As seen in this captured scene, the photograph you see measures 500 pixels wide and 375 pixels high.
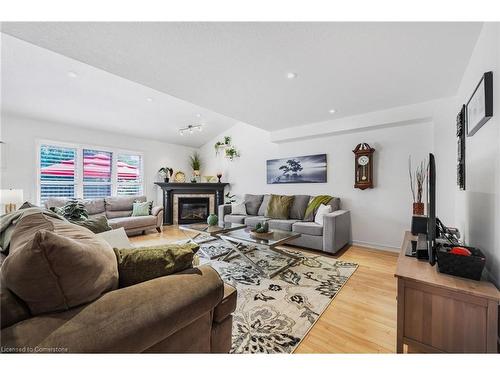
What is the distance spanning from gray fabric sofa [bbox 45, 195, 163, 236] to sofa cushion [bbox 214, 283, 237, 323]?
3.64 m

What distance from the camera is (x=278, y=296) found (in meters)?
2.01

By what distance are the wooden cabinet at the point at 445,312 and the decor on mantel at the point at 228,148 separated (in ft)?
15.7

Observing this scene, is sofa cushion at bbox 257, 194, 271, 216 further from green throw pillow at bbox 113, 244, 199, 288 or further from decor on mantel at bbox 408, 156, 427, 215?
green throw pillow at bbox 113, 244, 199, 288

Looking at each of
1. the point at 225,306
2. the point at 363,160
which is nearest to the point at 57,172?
the point at 225,306

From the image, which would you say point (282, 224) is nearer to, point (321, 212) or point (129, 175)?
point (321, 212)

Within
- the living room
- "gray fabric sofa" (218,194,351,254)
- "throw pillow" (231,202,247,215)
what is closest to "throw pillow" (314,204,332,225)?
"gray fabric sofa" (218,194,351,254)

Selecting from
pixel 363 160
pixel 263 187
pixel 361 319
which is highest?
pixel 363 160

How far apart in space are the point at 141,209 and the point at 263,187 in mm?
2802

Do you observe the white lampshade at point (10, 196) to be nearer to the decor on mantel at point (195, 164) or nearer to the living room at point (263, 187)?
the living room at point (263, 187)

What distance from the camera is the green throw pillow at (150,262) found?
99 centimetres

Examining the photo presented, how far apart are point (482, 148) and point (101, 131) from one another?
20.1 ft

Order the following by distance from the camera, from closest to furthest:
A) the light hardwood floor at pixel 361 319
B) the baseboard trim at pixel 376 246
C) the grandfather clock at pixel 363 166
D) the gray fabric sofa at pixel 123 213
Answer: the light hardwood floor at pixel 361 319
the baseboard trim at pixel 376 246
the grandfather clock at pixel 363 166
the gray fabric sofa at pixel 123 213

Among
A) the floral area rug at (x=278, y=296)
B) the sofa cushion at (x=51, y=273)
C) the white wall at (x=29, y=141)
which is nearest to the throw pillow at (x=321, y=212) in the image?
the floral area rug at (x=278, y=296)

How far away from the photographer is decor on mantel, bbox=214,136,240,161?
5.66m
